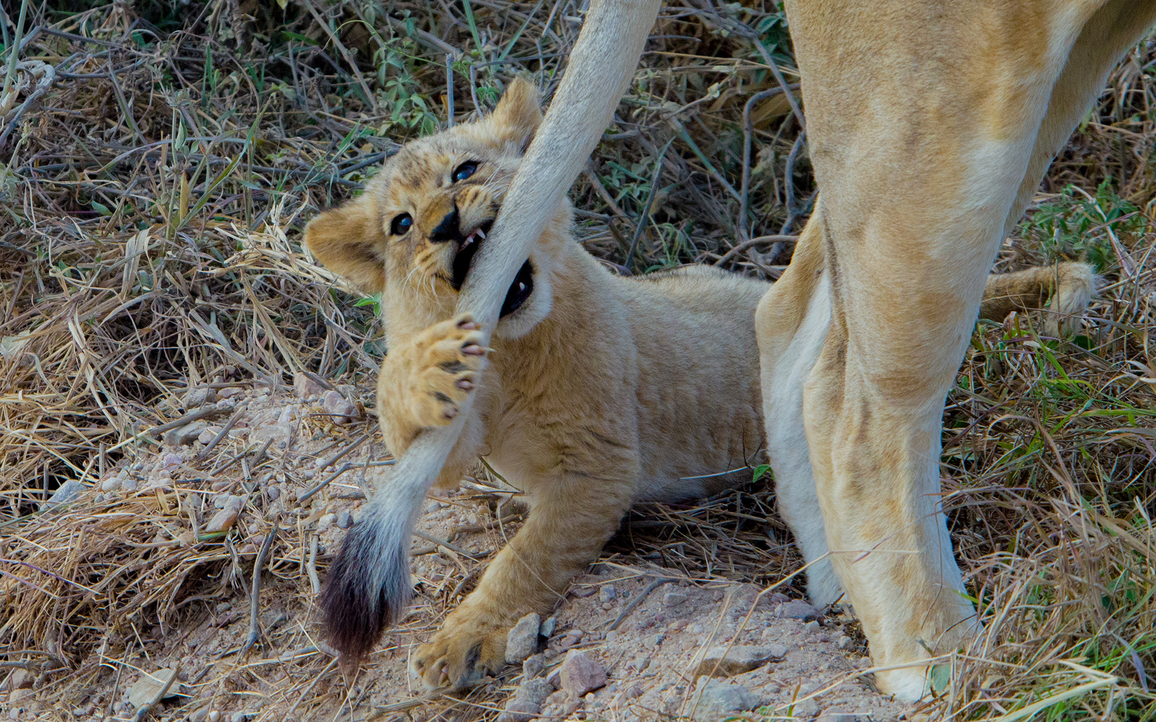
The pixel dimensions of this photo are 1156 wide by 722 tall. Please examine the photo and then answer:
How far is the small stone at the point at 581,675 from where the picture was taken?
2461mm

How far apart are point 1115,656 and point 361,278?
226cm

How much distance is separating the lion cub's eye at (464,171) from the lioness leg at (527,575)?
36.6 inches

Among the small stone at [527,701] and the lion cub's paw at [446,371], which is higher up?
the lion cub's paw at [446,371]

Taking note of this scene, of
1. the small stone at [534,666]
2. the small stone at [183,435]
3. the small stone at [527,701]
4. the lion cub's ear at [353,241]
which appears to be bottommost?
the small stone at [183,435]

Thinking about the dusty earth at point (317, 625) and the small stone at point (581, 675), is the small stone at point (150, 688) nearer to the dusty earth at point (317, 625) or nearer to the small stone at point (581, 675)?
the dusty earth at point (317, 625)

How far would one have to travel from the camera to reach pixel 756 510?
3.31 m

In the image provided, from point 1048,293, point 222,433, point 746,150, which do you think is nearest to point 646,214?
point 746,150

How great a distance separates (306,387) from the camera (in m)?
3.79

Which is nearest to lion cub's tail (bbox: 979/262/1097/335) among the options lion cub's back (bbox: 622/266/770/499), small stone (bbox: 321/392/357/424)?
lion cub's back (bbox: 622/266/770/499)

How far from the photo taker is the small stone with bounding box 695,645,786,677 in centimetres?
233

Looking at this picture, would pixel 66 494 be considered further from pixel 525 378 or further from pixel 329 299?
pixel 525 378

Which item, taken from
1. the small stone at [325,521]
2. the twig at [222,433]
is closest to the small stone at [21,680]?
the twig at [222,433]

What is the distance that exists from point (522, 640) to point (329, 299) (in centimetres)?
186

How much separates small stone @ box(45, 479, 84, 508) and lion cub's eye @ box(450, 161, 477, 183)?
1753 mm
